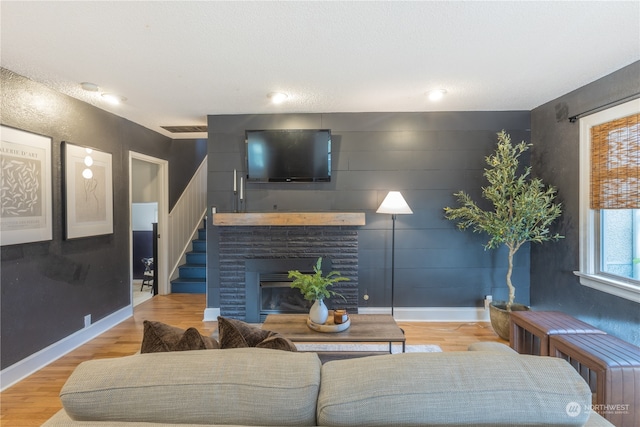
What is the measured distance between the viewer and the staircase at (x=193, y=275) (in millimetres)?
4625

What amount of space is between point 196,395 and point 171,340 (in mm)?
350

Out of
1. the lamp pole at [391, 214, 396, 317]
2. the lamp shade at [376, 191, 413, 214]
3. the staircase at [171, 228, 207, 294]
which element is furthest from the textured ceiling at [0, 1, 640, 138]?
the staircase at [171, 228, 207, 294]

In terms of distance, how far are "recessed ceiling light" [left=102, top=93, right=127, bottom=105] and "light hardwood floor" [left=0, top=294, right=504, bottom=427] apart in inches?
94.5

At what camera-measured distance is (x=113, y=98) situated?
290 cm

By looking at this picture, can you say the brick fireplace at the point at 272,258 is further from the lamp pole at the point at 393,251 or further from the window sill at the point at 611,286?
the window sill at the point at 611,286

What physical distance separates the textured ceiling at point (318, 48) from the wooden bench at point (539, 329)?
195 centimetres

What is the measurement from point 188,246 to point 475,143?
458 cm

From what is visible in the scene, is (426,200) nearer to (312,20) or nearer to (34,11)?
(312,20)

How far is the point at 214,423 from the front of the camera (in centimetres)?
78

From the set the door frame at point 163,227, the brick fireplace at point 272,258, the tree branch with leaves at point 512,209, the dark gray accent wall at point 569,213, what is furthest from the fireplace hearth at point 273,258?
the dark gray accent wall at point 569,213

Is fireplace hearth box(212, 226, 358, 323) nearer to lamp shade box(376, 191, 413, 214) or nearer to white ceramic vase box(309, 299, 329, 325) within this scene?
lamp shade box(376, 191, 413, 214)

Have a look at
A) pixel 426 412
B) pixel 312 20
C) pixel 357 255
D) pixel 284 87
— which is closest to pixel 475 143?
pixel 357 255

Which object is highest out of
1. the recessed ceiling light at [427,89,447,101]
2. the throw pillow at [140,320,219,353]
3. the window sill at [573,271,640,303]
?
the recessed ceiling light at [427,89,447,101]

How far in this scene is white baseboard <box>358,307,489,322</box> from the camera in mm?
3461
